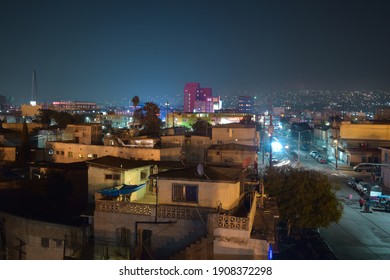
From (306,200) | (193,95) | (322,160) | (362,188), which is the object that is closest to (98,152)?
(306,200)

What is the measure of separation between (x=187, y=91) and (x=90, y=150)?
78142mm

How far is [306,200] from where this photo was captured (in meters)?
13.0

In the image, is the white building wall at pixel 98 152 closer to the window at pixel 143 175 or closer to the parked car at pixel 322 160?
the window at pixel 143 175

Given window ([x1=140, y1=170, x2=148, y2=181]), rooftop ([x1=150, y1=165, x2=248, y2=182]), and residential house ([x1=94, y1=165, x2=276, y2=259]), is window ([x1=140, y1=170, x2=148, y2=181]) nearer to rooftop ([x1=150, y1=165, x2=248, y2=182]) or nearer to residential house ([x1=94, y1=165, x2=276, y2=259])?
residential house ([x1=94, y1=165, x2=276, y2=259])

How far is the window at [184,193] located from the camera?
8086 mm

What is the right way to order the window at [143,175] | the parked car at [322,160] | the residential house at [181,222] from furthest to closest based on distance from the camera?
the parked car at [322,160], the window at [143,175], the residential house at [181,222]

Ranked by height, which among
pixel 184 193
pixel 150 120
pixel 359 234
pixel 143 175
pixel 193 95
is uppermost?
pixel 193 95

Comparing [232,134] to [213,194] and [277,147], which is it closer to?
[213,194]

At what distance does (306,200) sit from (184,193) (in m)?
6.52

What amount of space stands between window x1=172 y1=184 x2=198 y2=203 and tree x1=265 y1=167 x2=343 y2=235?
19.9 ft

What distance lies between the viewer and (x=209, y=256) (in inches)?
277

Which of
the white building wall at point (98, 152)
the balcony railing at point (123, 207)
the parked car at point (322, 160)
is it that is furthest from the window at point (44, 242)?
the parked car at point (322, 160)

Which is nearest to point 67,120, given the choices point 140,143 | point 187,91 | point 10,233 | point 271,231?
point 140,143

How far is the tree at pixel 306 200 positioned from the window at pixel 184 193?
6.07 m
